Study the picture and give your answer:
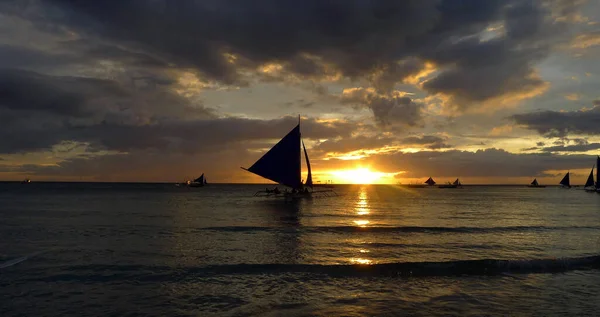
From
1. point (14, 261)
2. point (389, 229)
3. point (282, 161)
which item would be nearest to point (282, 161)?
point (282, 161)

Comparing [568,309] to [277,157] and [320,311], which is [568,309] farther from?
[277,157]

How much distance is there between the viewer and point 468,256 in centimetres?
2355

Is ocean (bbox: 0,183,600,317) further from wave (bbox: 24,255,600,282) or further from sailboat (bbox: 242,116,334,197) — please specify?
sailboat (bbox: 242,116,334,197)

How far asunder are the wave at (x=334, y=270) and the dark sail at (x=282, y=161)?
4510 centimetres

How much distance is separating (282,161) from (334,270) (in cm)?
4714

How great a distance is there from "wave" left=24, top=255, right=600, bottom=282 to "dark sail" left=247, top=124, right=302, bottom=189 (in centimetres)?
4510

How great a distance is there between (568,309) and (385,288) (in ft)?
21.5

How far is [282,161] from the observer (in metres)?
66.2

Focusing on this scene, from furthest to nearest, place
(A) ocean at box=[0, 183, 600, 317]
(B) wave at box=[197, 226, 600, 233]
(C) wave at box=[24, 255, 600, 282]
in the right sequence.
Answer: (B) wave at box=[197, 226, 600, 233], (C) wave at box=[24, 255, 600, 282], (A) ocean at box=[0, 183, 600, 317]

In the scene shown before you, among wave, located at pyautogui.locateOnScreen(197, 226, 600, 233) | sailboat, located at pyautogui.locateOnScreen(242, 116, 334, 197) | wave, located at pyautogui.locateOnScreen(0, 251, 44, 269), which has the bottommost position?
wave, located at pyautogui.locateOnScreen(197, 226, 600, 233)

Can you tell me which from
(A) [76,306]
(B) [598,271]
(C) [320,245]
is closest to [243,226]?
(C) [320,245]

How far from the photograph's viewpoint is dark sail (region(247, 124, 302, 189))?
215 ft

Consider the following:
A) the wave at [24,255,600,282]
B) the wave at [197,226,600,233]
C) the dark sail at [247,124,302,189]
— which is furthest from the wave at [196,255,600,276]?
the dark sail at [247,124,302,189]

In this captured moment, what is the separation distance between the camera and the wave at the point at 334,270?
1840 centimetres
